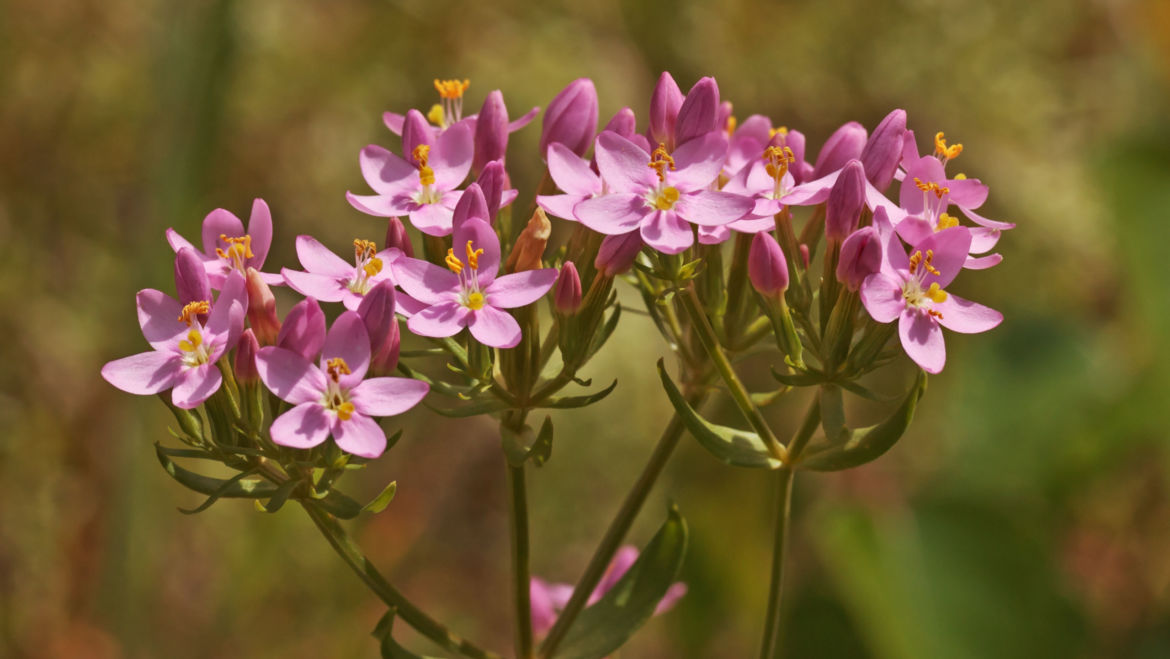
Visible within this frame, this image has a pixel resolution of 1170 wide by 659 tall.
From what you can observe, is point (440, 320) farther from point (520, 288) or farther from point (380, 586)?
point (380, 586)

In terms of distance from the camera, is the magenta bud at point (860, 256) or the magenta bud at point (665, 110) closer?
the magenta bud at point (860, 256)

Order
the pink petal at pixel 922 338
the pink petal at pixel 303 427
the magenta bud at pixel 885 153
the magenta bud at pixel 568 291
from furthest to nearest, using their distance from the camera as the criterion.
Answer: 1. the magenta bud at pixel 885 153
2. the magenta bud at pixel 568 291
3. the pink petal at pixel 922 338
4. the pink petal at pixel 303 427

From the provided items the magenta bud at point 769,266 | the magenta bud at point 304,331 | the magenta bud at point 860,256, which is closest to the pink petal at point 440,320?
the magenta bud at point 304,331

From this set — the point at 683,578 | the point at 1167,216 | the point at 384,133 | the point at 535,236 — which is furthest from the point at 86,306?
the point at 1167,216

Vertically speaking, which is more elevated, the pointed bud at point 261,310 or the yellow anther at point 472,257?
the yellow anther at point 472,257

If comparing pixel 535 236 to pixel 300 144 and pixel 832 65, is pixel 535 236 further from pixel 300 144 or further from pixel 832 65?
pixel 832 65

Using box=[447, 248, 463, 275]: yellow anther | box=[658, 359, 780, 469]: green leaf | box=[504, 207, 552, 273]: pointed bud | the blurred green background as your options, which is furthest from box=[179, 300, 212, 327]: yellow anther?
the blurred green background

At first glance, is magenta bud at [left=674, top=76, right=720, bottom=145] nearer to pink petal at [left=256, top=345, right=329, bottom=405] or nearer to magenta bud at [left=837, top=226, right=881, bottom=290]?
magenta bud at [left=837, top=226, right=881, bottom=290]

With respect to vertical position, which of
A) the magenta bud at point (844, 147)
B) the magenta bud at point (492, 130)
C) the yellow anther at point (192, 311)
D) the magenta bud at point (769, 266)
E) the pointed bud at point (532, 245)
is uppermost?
the magenta bud at point (844, 147)

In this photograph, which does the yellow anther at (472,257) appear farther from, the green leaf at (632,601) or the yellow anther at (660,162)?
the green leaf at (632,601)
